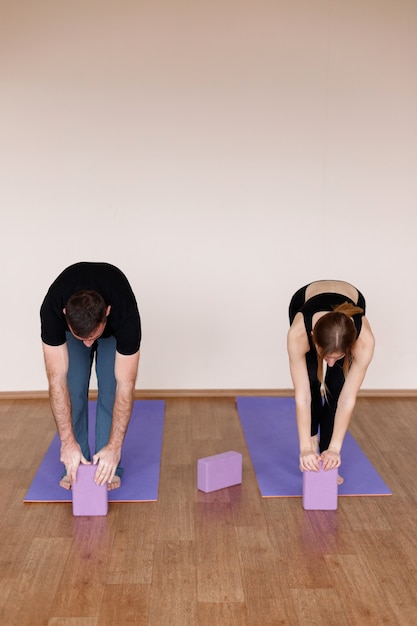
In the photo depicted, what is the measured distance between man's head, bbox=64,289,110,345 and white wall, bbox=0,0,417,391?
2.04m

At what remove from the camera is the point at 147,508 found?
3.25 m

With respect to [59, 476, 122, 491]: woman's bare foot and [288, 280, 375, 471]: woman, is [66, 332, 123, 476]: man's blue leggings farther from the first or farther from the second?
[288, 280, 375, 471]: woman

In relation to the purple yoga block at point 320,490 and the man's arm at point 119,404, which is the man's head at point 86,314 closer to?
the man's arm at point 119,404

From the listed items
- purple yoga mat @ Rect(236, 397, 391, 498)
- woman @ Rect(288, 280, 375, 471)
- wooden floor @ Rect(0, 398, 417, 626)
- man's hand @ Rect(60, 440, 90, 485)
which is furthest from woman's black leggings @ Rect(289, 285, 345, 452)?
man's hand @ Rect(60, 440, 90, 485)

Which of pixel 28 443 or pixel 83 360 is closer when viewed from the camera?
pixel 83 360

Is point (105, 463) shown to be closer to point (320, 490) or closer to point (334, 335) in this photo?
point (320, 490)

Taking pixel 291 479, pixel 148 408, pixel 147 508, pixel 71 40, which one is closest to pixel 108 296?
pixel 147 508

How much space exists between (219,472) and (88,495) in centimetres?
61

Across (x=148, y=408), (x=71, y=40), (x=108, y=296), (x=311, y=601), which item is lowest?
(x=148, y=408)

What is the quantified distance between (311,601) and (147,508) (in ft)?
3.11

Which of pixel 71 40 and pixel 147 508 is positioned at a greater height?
pixel 71 40

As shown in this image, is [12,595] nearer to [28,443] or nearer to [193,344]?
[28,443]

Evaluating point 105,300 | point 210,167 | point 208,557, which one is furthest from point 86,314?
point 210,167

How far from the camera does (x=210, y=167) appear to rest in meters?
4.68
